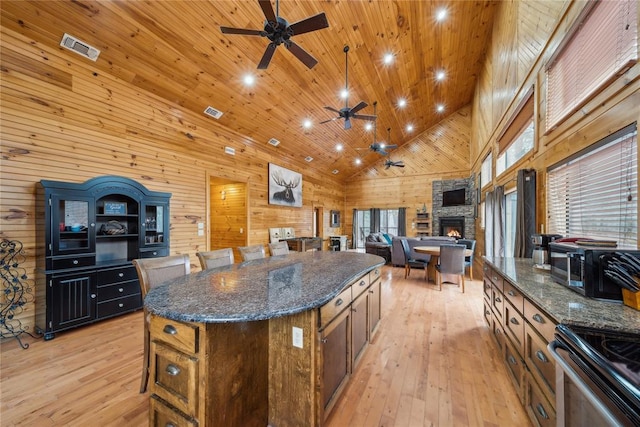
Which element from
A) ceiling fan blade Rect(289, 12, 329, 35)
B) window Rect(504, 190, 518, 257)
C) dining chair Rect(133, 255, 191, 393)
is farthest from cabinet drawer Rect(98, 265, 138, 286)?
window Rect(504, 190, 518, 257)

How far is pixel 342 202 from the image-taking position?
1147cm

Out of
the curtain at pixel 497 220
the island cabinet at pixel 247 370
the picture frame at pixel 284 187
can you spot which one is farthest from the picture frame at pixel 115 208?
the curtain at pixel 497 220

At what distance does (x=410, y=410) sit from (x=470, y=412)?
1.42 ft

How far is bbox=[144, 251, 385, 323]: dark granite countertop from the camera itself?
1.19 metres

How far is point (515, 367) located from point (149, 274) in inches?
120

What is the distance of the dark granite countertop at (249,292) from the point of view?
119 centimetres

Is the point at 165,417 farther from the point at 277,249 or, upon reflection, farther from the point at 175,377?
the point at 277,249

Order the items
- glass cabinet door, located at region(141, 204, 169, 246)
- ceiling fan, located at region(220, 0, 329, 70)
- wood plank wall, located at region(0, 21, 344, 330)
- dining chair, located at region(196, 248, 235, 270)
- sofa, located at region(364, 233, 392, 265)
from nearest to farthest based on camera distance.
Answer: ceiling fan, located at region(220, 0, 329, 70) < dining chair, located at region(196, 248, 235, 270) < wood plank wall, located at region(0, 21, 344, 330) < glass cabinet door, located at region(141, 204, 169, 246) < sofa, located at region(364, 233, 392, 265)

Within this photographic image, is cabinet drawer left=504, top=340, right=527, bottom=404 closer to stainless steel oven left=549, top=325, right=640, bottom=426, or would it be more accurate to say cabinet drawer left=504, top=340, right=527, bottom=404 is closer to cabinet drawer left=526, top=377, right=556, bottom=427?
cabinet drawer left=526, top=377, right=556, bottom=427

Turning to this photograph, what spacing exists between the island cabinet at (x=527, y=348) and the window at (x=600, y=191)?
0.84 m

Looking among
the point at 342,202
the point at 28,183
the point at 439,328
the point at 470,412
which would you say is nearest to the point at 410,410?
the point at 470,412

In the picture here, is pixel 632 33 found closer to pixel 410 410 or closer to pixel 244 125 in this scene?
pixel 410 410

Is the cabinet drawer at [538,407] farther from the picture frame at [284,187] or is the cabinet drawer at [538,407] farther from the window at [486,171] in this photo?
the picture frame at [284,187]

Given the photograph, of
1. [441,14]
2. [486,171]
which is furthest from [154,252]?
[486,171]
